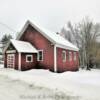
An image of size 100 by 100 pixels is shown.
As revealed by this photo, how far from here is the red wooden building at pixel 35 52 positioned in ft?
66.6

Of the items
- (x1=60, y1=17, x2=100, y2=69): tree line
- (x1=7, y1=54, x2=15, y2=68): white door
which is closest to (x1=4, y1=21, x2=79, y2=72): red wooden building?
(x1=7, y1=54, x2=15, y2=68): white door

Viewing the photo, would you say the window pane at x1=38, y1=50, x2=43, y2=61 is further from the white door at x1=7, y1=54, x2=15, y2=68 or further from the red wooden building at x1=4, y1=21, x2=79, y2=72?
the white door at x1=7, y1=54, x2=15, y2=68

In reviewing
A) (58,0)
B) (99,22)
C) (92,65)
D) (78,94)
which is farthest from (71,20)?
(78,94)

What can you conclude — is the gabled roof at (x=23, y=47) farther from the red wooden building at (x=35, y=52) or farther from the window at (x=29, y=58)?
the window at (x=29, y=58)

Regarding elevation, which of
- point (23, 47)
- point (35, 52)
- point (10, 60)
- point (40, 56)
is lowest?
point (10, 60)

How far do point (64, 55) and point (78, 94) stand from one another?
15.4 m

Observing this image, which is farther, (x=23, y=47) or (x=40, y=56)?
(x=40, y=56)

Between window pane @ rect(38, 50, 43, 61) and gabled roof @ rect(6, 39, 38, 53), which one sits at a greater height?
gabled roof @ rect(6, 39, 38, 53)

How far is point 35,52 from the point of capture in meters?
21.5

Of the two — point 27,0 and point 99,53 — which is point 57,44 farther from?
point 99,53

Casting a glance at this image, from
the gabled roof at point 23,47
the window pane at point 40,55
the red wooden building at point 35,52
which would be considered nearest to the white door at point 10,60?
the red wooden building at point 35,52

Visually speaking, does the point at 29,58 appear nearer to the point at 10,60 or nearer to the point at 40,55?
the point at 40,55

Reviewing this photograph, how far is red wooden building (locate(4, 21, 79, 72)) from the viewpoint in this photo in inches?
799

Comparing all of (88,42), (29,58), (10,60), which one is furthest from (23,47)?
(88,42)
